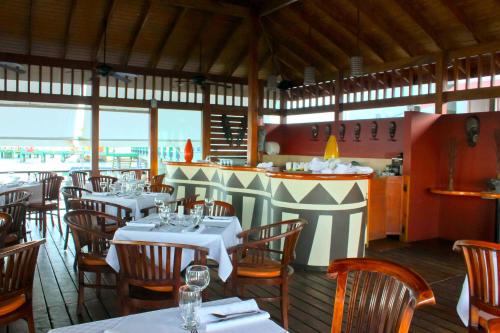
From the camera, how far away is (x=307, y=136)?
1120 cm

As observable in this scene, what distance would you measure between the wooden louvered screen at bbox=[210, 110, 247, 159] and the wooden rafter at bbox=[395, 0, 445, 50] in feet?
18.0

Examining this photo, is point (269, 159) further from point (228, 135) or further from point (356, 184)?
point (356, 184)

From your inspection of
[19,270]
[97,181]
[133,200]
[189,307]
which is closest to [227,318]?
[189,307]

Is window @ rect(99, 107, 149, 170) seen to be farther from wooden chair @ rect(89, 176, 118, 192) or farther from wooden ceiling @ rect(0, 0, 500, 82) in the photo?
wooden chair @ rect(89, 176, 118, 192)

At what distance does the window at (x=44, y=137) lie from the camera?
9.47 meters

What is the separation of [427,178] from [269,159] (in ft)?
17.6

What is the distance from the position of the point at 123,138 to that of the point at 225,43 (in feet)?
11.3

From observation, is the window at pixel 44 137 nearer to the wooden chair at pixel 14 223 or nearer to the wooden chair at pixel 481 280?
the wooden chair at pixel 14 223

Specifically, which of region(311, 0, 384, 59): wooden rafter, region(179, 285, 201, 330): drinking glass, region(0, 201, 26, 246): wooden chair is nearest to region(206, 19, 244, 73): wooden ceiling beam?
region(311, 0, 384, 59): wooden rafter

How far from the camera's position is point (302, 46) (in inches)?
410

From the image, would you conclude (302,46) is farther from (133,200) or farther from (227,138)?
(133,200)

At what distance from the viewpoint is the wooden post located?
7.89 metres

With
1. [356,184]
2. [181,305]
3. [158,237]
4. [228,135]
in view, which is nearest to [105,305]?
[158,237]

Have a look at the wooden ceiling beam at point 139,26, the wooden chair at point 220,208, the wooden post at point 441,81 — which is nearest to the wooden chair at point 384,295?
the wooden chair at point 220,208
